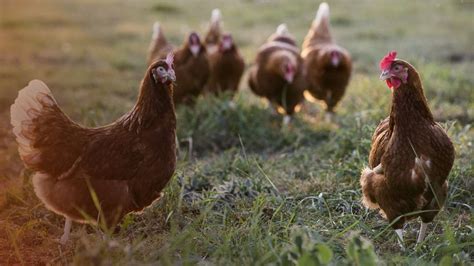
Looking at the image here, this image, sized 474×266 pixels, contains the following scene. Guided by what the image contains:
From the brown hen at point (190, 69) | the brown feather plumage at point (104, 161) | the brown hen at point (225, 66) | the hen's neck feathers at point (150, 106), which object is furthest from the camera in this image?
the brown hen at point (225, 66)

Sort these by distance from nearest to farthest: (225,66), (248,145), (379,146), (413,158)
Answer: (413,158)
(379,146)
(248,145)
(225,66)

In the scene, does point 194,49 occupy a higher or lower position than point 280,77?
higher

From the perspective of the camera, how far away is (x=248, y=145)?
643 cm

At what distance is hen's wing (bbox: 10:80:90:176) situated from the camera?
3975 mm

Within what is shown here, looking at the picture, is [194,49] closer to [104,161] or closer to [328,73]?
[328,73]

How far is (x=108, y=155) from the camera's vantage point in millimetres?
3996

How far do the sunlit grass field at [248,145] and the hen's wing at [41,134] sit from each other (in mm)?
360

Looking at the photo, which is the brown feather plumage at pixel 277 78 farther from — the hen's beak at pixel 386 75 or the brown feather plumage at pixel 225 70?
the hen's beak at pixel 386 75

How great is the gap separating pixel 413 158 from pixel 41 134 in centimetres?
214

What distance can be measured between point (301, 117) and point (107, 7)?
327 inches

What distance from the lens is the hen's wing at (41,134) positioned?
13.0 ft

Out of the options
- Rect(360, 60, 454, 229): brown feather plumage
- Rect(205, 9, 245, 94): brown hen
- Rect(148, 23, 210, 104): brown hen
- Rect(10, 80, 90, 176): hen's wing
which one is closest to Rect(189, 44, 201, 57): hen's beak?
Rect(148, 23, 210, 104): brown hen

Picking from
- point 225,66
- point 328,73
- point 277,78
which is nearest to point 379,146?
→ point 328,73

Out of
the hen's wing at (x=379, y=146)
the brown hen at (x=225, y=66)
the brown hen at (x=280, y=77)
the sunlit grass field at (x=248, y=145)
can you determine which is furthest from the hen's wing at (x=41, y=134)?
the brown hen at (x=225, y=66)
